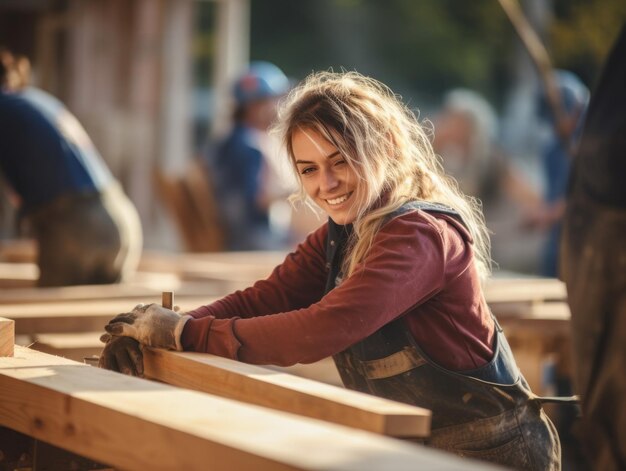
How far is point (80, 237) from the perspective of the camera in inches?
260

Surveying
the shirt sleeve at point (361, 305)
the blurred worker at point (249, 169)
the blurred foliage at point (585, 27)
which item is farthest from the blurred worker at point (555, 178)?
the blurred foliage at point (585, 27)

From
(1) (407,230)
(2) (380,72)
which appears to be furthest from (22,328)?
(2) (380,72)

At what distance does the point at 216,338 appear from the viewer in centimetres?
329

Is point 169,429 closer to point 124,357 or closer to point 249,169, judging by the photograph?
point 124,357

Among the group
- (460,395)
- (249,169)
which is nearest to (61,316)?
(460,395)

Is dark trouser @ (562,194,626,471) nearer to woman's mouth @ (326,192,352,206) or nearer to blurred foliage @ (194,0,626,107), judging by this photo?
woman's mouth @ (326,192,352,206)

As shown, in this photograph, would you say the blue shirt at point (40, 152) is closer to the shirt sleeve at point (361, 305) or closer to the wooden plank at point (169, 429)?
the wooden plank at point (169, 429)

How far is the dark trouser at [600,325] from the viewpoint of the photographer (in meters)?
2.60

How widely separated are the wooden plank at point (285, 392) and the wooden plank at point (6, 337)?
15.7 inches

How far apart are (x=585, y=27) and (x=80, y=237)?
13.0m

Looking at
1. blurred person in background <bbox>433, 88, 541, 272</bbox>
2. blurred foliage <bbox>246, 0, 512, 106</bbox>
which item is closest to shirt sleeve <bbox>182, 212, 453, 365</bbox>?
blurred person in background <bbox>433, 88, 541, 272</bbox>

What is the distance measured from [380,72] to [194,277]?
849 inches

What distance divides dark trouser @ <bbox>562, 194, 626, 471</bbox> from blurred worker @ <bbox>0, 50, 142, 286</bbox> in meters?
4.25

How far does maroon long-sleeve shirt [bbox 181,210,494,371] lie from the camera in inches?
120
